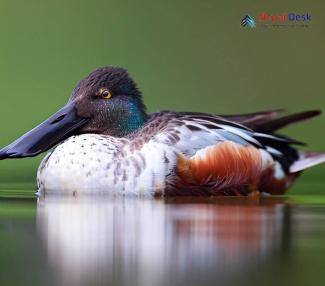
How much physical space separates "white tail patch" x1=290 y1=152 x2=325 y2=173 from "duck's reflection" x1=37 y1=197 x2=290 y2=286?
1.81ft

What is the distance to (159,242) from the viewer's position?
8.21ft

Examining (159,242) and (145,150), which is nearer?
(159,242)

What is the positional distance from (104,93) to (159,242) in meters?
1.54

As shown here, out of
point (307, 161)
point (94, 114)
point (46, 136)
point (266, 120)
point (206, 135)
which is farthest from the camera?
point (266, 120)

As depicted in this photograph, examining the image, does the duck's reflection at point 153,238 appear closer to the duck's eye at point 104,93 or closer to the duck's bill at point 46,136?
the duck's bill at point 46,136

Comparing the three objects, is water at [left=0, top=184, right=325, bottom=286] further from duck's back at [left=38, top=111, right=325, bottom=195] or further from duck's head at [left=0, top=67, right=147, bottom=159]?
duck's head at [left=0, top=67, right=147, bottom=159]

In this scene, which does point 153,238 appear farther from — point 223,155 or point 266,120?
point 266,120

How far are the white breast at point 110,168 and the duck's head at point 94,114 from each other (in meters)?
0.20

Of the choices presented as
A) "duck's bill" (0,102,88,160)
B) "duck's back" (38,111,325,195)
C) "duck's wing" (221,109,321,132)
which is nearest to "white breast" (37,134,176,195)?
"duck's back" (38,111,325,195)

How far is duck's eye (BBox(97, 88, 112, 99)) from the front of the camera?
3.90m

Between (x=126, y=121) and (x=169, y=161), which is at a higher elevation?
(x=126, y=121)

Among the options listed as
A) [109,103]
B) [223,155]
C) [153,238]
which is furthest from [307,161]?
[153,238]

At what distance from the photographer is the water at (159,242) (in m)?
2.07

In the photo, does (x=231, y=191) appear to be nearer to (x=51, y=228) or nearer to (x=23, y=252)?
(x=51, y=228)
